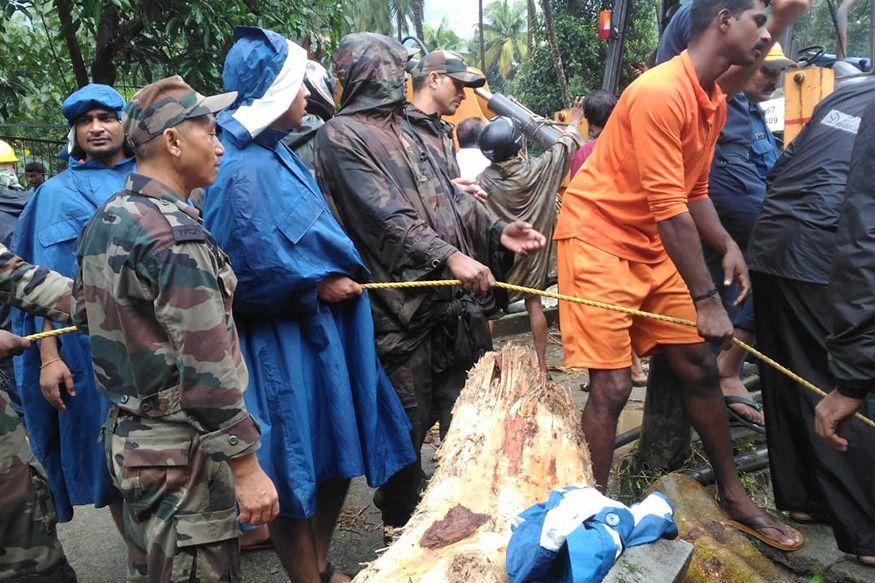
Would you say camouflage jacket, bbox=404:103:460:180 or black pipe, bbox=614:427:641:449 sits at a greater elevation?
camouflage jacket, bbox=404:103:460:180

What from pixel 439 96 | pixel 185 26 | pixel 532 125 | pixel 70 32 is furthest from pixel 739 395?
pixel 70 32

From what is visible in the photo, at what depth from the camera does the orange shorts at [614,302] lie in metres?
3.27

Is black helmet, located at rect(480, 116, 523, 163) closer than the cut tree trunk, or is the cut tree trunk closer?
the cut tree trunk

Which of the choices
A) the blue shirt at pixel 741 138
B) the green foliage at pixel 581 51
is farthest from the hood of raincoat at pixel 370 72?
the green foliage at pixel 581 51

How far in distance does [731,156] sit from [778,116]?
256cm

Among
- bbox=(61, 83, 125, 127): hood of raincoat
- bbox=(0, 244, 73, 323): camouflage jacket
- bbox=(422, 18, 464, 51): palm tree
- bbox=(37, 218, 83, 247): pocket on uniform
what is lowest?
bbox=(0, 244, 73, 323): camouflage jacket

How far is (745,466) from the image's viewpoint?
12.7ft

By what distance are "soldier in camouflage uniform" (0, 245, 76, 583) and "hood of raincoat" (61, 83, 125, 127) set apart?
2.66 ft

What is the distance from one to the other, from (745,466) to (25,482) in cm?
332

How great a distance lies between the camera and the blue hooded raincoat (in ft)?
9.04

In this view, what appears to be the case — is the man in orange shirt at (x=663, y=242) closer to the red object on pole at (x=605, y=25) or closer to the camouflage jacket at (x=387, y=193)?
the camouflage jacket at (x=387, y=193)

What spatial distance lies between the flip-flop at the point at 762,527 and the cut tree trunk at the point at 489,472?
86 cm

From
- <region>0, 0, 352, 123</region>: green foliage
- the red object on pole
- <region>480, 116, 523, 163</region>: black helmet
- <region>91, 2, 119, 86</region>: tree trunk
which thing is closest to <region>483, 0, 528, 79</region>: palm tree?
the red object on pole

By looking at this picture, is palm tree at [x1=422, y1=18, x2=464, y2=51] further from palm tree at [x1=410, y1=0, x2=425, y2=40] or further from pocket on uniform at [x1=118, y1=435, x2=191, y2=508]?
pocket on uniform at [x1=118, y1=435, x2=191, y2=508]
